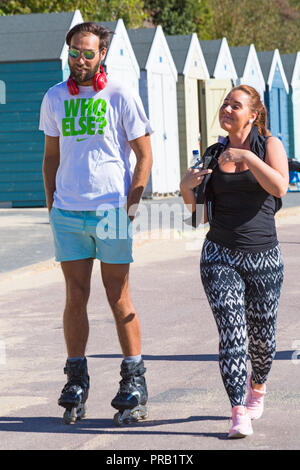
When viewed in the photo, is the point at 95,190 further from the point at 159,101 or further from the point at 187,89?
the point at 187,89

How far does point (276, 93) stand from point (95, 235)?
24.6m

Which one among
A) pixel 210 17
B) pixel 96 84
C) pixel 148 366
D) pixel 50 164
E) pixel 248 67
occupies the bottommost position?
pixel 148 366

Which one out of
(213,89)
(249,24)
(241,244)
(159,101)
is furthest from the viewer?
(249,24)

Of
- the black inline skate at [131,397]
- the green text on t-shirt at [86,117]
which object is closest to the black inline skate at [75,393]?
the black inline skate at [131,397]

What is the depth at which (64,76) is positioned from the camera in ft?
62.2

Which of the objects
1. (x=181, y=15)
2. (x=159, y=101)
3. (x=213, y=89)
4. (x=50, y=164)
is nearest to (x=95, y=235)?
(x=50, y=164)

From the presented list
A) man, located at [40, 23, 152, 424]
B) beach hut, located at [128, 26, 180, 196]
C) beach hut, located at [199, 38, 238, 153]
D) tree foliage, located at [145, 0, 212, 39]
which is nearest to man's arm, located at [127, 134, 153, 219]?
man, located at [40, 23, 152, 424]

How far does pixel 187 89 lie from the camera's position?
2331 centimetres

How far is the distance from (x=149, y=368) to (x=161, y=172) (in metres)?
15.3

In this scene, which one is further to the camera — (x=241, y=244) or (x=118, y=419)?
(x=118, y=419)

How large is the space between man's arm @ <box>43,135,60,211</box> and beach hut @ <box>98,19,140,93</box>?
47.0ft

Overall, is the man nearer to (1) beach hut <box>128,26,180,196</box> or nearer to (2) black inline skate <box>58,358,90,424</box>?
(2) black inline skate <box>58,358,90,424</box>

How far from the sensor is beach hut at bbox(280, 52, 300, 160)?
1185 inches

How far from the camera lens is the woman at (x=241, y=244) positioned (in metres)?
4.78
